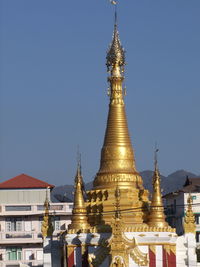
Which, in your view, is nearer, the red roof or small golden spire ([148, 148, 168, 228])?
small golden spire ([148, 148, 168, 228])

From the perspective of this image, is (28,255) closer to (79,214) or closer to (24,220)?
(24,220)

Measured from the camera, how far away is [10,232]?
69688 millimetres

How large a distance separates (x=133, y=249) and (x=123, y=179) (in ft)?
19.2

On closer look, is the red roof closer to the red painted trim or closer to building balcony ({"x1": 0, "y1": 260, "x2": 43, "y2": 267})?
building balcony ({"x1": 0, "y1": 260, "x2": 43, "y2": 267})

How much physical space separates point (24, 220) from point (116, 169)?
15.5 meters

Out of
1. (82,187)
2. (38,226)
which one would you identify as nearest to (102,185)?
(82,187)

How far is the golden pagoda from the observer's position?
55719 millimetres

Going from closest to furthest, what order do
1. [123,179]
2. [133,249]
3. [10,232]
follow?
[133,249] < [123,179] < [10,232]

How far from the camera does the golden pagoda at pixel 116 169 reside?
55719mm

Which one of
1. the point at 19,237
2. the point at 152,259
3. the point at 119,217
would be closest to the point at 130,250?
the point at 152,259

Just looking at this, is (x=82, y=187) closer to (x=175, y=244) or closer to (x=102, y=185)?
(x=102, y=185)

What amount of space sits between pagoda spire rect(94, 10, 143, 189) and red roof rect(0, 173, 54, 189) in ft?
50.5

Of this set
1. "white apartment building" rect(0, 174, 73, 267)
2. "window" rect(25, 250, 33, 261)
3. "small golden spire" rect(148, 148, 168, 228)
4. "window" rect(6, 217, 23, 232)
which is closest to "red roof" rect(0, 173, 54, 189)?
"white apartment building" rect(0, 174, 73, 267)

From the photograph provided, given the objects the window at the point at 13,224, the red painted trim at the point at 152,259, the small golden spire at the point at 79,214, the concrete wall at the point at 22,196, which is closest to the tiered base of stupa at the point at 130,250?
the red painted trim at the point at 152,259
